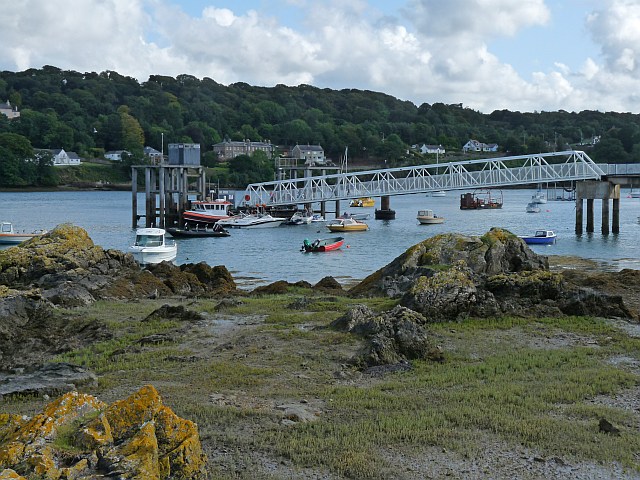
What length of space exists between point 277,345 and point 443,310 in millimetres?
5101

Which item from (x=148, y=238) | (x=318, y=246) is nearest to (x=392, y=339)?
(x=148, y=238)

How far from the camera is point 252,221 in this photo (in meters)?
83.8

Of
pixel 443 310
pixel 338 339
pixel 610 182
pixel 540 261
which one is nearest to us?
pixel 338 339

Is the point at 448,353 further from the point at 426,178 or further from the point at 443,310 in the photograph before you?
the point at 426,178

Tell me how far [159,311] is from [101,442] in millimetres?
13056

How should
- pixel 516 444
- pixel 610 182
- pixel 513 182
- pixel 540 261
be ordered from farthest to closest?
pixel 513 182, pixel 610 182, pixel 540 261, pixel 516 444

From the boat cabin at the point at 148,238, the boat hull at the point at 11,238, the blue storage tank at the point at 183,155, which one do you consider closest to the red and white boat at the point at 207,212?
the blue storage tank at the point at 183,155

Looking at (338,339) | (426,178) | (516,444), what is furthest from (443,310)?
(426,178)

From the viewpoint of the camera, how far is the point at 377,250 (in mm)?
61625

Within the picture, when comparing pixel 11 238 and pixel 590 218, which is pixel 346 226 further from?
pixel 11 238

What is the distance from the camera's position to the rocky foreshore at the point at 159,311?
893 cm

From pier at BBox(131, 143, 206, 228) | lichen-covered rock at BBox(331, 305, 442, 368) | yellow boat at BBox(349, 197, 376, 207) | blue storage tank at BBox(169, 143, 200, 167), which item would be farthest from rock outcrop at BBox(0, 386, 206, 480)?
yellow boat at BBox(349, 197, 376, 207)

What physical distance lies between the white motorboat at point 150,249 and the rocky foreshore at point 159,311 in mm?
8492

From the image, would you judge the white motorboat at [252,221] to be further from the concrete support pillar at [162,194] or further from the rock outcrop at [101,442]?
the rock outcrop at [101,442]
